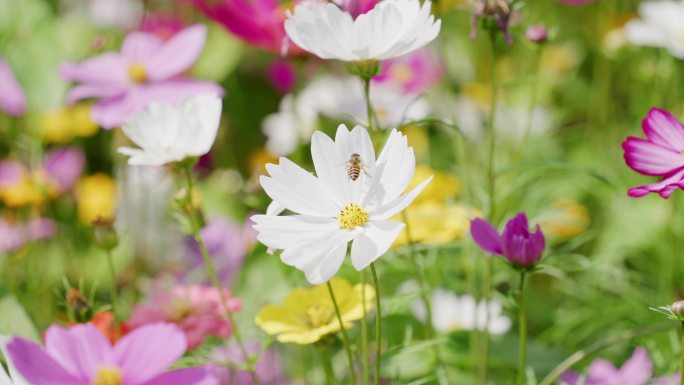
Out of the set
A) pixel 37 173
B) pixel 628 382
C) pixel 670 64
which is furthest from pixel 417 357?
pixel 37 173

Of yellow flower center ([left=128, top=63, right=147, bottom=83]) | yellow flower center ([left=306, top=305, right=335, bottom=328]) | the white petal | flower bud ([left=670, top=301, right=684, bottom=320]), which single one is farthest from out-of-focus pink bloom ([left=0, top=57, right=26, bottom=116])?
flower bud ([left=670, top=301, right=684, bottom=320])

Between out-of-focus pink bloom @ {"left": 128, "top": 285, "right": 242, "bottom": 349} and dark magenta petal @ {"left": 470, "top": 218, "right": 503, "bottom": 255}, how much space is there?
0.89ft

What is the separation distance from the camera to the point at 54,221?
4.09ft

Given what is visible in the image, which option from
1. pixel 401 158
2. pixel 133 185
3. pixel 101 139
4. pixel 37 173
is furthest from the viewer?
pixel 101 139

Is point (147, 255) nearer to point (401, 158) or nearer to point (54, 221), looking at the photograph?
point (54, 221)

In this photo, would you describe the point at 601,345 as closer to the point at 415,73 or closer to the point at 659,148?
the point at 659,148

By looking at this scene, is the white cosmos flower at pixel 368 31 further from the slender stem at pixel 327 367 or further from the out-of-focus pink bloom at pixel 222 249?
the out-of-focus pink bloom at pixel 222 249

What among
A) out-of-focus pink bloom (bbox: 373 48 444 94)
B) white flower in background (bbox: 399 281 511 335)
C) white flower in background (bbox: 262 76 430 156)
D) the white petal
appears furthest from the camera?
out-of-focus pink bloom (bbox: 373 48 444 94)

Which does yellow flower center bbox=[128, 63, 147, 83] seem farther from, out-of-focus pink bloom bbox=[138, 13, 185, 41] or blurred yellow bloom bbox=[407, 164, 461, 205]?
out-of-focus pink bloom bbox=[138, 13, 185, 41]

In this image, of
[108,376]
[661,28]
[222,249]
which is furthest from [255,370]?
[661,28]

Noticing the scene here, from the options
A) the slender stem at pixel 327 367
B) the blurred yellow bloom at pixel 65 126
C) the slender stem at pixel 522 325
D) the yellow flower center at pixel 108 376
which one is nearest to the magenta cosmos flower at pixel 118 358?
the yellow flower center at pixel 108 376

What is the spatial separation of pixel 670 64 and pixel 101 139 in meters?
1.07

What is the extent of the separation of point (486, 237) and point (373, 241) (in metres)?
0.11

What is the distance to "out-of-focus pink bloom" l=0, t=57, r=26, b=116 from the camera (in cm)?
119
